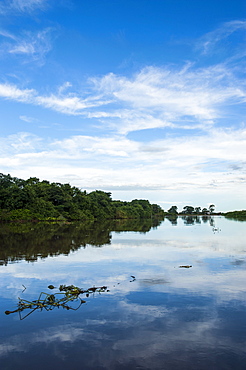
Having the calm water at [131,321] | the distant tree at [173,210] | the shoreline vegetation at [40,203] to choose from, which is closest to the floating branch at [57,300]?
the calm water at [131,321]

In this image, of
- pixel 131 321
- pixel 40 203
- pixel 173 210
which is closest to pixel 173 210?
pixel 173 210

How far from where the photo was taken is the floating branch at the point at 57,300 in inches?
293

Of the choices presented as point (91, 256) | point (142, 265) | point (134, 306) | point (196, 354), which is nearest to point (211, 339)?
point (196, 354)

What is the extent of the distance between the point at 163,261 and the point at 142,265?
148 cm

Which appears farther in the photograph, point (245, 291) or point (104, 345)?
point (245, 291)

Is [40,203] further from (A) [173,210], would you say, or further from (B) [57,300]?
(A) [173,210]

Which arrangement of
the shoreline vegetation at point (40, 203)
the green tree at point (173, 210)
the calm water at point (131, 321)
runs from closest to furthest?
the calm water at point (131, 321) < the shoreline vegetation at point (40, 203) < the green tree at point (173, 210)

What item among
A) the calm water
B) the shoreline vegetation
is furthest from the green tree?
the calm water

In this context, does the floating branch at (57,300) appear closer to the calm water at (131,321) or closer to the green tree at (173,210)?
the calm water at (131,321)

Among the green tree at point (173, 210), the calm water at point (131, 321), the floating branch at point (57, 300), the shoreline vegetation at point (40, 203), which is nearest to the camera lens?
the calm water at point (131, 321)

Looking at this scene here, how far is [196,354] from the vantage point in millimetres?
5152

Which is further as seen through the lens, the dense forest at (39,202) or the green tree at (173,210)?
the green tree at (173,210)

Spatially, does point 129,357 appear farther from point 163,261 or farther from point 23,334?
point 163,261

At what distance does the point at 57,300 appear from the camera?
7.98 meters
